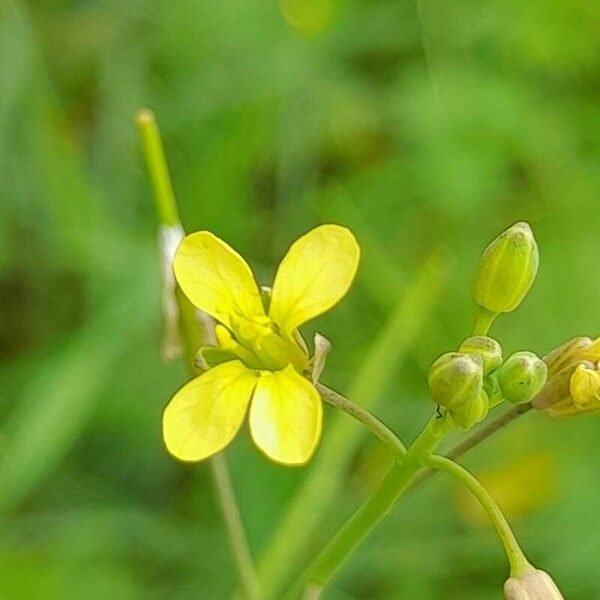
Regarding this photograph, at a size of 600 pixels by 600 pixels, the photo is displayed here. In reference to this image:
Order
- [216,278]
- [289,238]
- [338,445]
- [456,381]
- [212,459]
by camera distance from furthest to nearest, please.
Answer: [289,238], [338,445], [212,459], [216,278], [456,381]

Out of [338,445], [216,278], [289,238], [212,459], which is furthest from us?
[289,238]

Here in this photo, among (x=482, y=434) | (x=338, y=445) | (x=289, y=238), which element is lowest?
(x=338, y=445)

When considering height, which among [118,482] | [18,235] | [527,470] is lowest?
[527,470]

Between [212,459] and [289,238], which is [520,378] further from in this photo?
[289,238]

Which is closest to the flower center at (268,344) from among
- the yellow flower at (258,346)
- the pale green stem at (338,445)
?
the yellow flower at (258,346)

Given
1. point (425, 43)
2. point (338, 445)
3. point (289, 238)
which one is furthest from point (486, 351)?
point (425, 43)

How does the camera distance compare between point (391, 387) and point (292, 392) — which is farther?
point (391, 387)

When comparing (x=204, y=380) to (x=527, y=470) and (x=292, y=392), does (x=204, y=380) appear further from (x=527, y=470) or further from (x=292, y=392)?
(x=527, y=470)

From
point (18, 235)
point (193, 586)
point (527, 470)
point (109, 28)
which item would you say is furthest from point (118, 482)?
point (109, 28)
